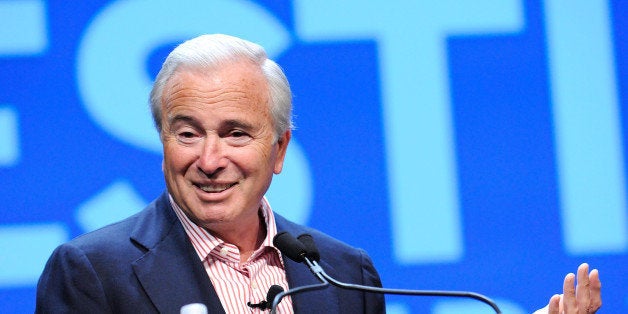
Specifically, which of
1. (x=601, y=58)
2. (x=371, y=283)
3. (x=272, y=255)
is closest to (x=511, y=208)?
(x=601, y=58)

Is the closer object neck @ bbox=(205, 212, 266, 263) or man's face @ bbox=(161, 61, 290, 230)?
man's face @ bbox=(161, 61, 290, 230)

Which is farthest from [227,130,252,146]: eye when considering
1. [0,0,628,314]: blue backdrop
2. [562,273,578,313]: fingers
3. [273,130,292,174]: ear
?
[0,0,628,314]: blue backdrop

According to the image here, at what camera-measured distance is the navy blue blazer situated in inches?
82.8

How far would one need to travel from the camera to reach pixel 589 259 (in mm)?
3176

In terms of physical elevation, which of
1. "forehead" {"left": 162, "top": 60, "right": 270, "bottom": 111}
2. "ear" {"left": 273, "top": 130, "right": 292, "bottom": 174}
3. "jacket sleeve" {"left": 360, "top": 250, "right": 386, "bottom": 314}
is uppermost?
"forehead" {"left": 162, "top": 60, "right": 270, "bottom": 111}

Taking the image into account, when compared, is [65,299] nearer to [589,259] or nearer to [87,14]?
[87,14]

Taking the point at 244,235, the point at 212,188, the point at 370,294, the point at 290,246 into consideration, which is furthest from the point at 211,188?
the point at 370,294

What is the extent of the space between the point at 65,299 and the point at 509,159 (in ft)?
5.34

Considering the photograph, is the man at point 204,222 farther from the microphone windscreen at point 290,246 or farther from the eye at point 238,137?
the microphone windscreen at point 290,246

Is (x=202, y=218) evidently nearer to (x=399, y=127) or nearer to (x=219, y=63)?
(x=219, y=63)

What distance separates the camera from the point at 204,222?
222 centimetres

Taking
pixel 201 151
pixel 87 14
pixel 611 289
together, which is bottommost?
pixel 611 289

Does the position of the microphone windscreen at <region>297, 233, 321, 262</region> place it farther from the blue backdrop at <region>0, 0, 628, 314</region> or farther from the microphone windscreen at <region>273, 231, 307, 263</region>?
the blue backdrop at <region>0, 0, 628, 314</region>

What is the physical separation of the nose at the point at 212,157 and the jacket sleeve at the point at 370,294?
1.66 ft
